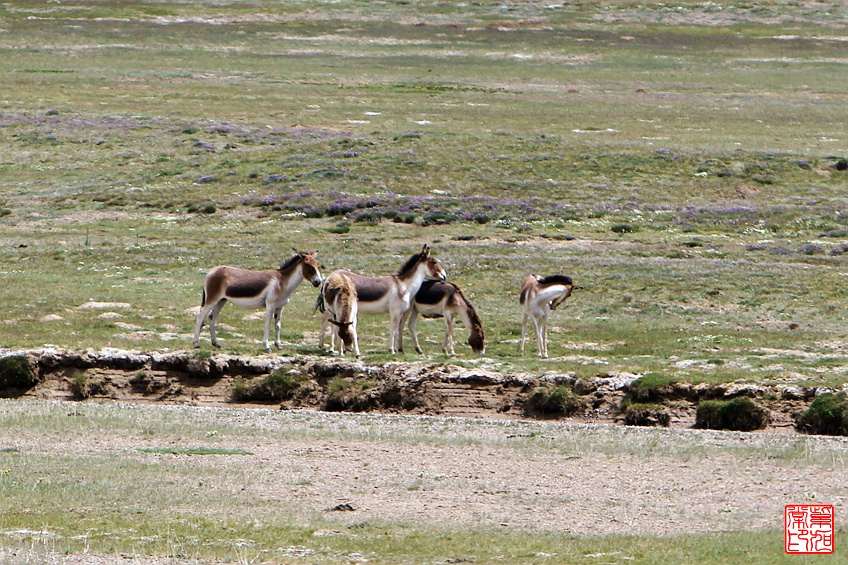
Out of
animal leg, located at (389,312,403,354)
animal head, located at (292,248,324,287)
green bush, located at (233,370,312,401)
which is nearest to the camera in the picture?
green bush, located at (233,370,312,401)

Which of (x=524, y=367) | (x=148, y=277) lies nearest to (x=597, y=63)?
(x=148, y=277)

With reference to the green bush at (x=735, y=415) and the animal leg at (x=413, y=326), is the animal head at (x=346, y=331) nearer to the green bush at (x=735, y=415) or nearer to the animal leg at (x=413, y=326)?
the animal leg at (x=413, y=326)

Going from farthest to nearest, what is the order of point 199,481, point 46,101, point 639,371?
1. point 46,101
2. point 639,371
3. point 199,481

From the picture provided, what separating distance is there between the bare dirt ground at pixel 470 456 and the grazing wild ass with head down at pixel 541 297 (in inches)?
152

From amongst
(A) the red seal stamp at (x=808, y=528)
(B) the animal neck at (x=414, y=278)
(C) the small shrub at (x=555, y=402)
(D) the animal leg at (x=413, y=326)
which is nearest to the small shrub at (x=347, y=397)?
(C) the small shrub at (x=555, y=402)

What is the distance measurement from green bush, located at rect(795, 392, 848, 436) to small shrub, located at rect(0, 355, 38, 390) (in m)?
14.2

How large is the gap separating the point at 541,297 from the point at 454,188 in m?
23.0

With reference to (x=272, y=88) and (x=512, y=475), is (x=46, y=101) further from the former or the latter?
(x=512, y=475)

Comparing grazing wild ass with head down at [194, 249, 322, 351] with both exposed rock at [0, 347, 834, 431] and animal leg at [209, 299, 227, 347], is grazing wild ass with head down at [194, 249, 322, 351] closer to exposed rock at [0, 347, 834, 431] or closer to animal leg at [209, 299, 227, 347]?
animal leg at [209, 299, 227, 347]

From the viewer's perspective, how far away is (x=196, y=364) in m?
24.0

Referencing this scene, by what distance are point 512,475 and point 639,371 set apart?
6745mm

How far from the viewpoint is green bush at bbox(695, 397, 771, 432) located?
69.9 ft

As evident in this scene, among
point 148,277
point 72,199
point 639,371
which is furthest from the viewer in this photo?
point 72,199

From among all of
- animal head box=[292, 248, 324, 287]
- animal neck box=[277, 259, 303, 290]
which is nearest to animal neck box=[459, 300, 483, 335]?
animal head box=[292, 248, 324, 287]
